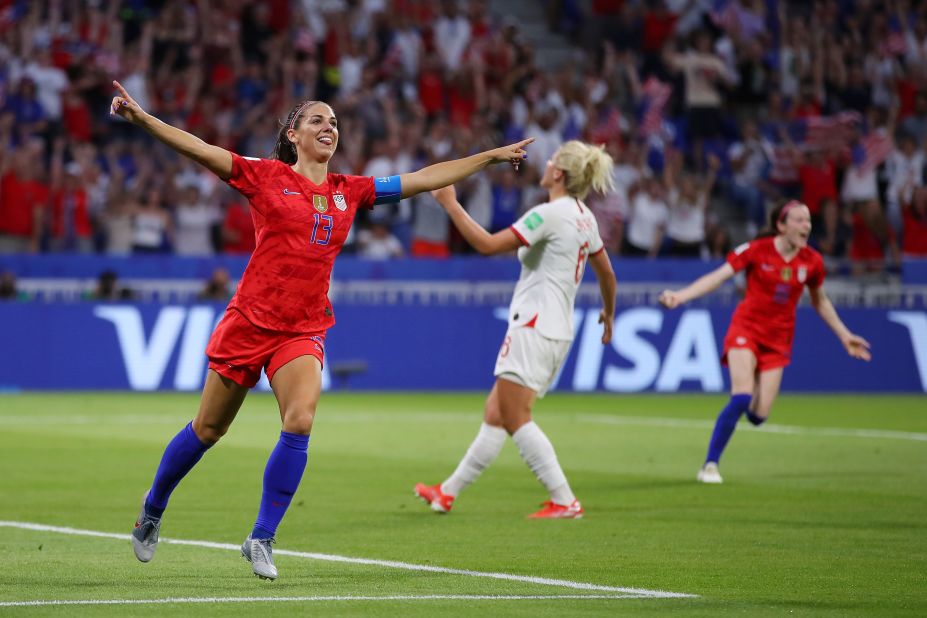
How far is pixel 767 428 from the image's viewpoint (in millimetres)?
18891

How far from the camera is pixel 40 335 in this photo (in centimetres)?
2319

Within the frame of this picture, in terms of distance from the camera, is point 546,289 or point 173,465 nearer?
point 173,465

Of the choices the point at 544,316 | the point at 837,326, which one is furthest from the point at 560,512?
the point at 837,326

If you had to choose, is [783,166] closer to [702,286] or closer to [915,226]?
[915,226]

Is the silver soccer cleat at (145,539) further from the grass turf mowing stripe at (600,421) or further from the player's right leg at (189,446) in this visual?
the grass turf mowing stripe at (600,421)

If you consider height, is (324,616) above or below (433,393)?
above

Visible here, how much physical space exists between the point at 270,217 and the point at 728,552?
3281 mm

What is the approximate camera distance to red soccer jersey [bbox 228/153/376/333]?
806 cm

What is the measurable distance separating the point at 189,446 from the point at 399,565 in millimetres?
1306

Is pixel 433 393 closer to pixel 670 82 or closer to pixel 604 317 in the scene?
pixel 670 82

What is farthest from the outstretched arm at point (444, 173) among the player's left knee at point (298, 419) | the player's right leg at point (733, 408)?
the player's right leg at point (733, 408)

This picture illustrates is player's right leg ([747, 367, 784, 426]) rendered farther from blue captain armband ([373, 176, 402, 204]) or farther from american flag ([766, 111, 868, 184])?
american flag ([766, 111, 868, 184])

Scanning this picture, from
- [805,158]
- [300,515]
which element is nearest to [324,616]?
[300,515]

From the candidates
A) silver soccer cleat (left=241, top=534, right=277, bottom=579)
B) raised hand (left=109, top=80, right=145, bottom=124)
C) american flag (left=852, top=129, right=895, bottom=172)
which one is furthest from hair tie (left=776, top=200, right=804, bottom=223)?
american flag (left=852, top=129, right=895, bottom=172)
